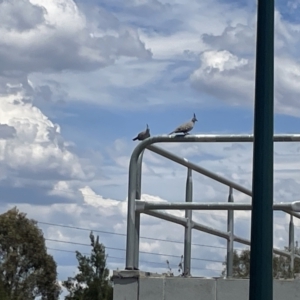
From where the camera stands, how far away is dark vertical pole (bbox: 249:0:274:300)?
7.25 meters

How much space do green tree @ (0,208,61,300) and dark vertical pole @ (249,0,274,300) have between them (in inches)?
1609

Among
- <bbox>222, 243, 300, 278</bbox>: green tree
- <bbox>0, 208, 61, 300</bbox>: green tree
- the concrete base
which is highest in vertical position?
<bbox>0, 208, 61, 300</bbox>: green tree

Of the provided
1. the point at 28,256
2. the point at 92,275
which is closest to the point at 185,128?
the point at 92,275

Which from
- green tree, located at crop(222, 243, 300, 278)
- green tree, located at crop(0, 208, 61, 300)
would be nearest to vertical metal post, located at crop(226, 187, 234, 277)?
green tree, located at crop(222, 243, 300, 278)

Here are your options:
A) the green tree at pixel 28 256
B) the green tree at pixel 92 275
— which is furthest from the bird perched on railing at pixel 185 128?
the green tree at pixel 28 256

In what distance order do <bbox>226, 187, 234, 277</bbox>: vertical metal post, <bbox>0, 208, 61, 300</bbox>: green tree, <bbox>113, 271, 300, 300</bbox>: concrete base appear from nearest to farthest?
<bbox>113, 271, 300, 300</bbox>: concrete base
<bbox>226, 187, 234, 277</bbox>: vertical metal post
<bbox>0, 208, 61, 300</bbox>: green tree

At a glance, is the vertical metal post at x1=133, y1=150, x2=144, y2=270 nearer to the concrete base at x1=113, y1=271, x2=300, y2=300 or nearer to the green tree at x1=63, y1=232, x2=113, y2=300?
the concrete base at x1=113, y1=271, x2=300, y2=300

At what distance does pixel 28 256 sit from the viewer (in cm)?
4850

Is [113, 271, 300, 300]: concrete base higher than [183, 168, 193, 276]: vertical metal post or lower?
lower

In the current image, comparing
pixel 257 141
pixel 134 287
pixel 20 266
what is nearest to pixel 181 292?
pixel 134 287

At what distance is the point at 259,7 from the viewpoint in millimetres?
7609

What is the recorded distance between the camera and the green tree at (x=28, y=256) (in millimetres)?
47844

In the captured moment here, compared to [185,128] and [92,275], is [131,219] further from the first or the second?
[92,275]

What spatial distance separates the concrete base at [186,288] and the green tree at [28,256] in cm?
4018
